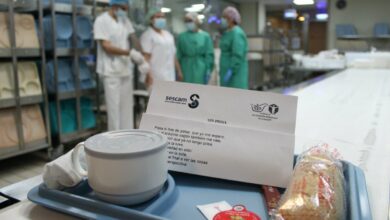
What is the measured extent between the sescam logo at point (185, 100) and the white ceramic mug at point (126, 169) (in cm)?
16

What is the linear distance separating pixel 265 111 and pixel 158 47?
3.10 metres

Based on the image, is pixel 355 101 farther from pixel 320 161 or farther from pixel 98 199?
pixel 98 199

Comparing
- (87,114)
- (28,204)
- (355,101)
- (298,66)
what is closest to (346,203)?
(28,204)

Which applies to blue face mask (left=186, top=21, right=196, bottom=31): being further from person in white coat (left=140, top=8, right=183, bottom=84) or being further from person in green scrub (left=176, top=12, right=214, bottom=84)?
person in white coat (left=140, top=8, right=183, bottom=84)

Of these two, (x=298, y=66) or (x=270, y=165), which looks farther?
(x=298, y=66)

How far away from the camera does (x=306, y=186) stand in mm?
561

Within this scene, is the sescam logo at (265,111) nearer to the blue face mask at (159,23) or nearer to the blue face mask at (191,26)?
the blue face mask at (159,23)

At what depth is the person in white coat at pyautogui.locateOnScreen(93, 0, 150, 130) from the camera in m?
3.16

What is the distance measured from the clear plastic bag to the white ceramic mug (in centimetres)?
20

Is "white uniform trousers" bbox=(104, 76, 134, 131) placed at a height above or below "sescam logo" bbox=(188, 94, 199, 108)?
below

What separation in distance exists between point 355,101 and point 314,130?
0.77 meters

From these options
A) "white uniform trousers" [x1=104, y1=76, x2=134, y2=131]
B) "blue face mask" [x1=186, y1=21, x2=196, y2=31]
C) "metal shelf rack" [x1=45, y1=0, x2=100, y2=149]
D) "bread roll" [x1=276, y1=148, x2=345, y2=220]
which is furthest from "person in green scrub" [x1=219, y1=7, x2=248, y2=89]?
"bread roll" [x1=276, y1=148, x2=345, y2=220]

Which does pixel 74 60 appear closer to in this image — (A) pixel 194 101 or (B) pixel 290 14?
(A) pixel 194 101

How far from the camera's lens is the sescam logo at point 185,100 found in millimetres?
734
